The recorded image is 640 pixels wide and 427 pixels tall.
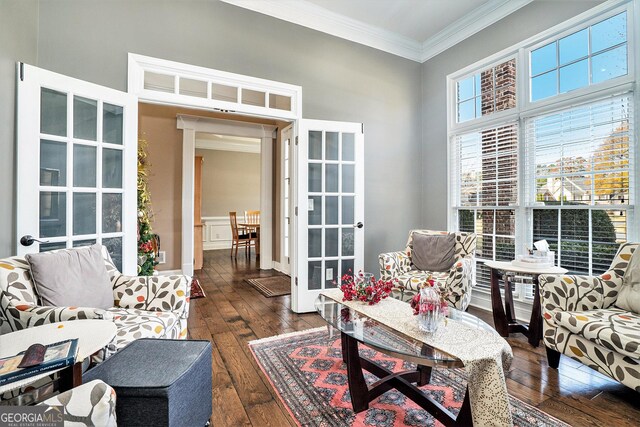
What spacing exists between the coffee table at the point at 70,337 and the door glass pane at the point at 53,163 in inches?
55.6

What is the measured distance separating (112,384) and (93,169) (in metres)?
1.93

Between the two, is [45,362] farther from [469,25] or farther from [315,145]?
[469,25]

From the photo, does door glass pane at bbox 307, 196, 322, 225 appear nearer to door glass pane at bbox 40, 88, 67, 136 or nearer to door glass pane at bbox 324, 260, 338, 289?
door glass pane at bbox 324, 260, 338, 289

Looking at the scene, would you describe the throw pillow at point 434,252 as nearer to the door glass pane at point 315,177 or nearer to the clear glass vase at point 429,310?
the door glass pane at point 315,177

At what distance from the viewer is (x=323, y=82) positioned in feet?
12.0

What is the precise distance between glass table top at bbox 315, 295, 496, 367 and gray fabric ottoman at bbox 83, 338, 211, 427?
74 centimetres

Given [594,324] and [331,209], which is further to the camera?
[331,209]

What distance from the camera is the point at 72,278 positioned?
1869 mm

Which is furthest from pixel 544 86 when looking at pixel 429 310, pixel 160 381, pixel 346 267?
pixel 160 381

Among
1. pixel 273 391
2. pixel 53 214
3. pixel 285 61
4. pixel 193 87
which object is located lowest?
pixel 273 391

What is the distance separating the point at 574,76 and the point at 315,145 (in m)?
2.54

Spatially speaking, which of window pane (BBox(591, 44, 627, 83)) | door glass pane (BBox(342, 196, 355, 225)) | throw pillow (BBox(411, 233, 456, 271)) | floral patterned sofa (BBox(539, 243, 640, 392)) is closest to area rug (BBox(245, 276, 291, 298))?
door glass pane (BBox(342, 196, 355, 225))

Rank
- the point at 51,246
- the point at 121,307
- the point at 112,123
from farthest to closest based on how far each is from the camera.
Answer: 1. the point at 112,123
2. the point at 51,246
3. the point at 121,307

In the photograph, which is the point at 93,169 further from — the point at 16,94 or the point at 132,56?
the point at 132,56
